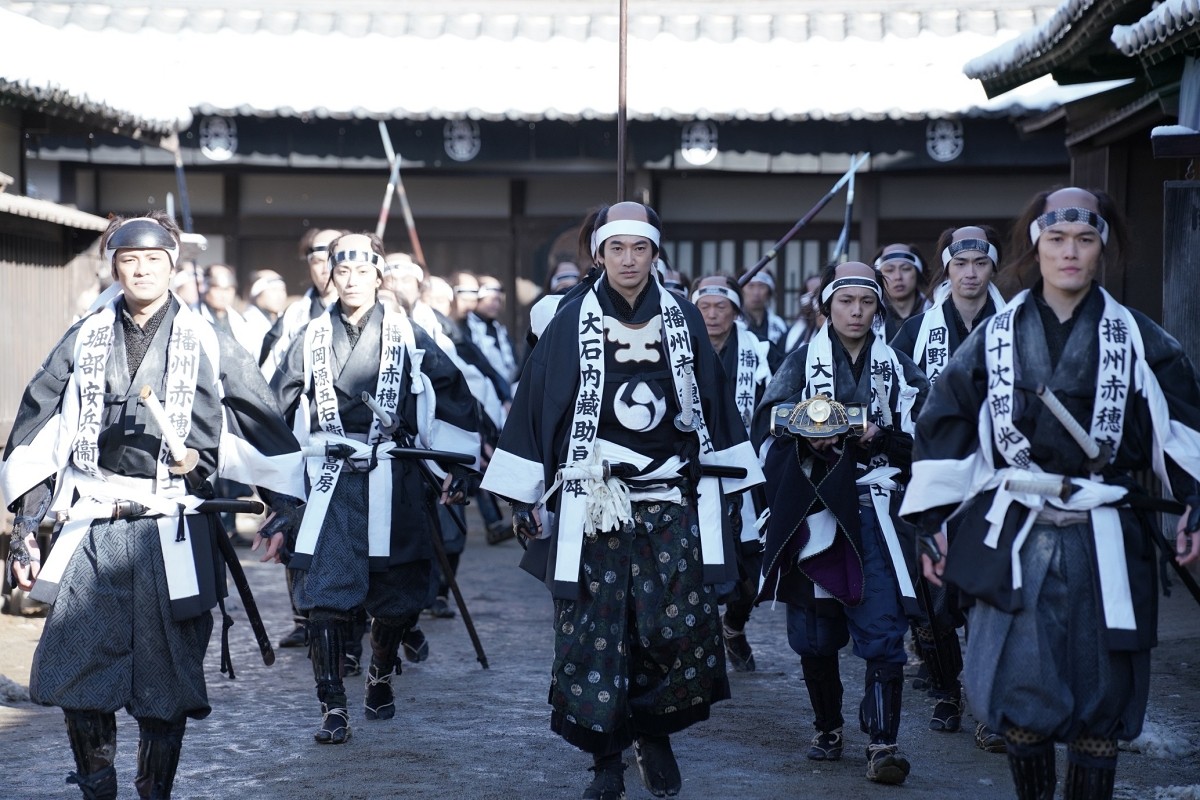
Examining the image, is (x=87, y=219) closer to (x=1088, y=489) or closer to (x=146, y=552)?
(x=146, y=552)

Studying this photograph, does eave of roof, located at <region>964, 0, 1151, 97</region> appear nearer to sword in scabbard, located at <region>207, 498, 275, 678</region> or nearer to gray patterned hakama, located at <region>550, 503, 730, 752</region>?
gray patterned hakama, located at <region>550, 503, 730, 752</region>

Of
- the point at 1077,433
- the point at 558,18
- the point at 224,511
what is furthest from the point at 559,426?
the point at 558,18

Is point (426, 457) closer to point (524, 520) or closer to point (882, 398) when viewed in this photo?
point (524, 520)

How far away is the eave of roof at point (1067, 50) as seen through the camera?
783 centimetres

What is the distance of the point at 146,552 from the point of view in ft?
16.4

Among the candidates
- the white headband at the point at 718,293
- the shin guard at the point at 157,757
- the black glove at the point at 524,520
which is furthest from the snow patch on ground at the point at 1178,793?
the white headband at the point at 718,293

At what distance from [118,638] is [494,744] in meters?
1.78

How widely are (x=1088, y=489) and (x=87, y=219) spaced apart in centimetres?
758

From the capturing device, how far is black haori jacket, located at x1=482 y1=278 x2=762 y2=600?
17.7ft

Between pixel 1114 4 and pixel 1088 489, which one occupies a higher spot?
pixel 1114 4

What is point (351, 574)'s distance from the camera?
640cm

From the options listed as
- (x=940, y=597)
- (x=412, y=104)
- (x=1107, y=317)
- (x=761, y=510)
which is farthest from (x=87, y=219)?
(x=1107, y=317)

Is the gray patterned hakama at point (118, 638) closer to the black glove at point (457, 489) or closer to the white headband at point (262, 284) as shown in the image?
the black glove at point (457, 489)

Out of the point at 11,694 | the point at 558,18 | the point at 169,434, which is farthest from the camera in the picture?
the point at 558,18
